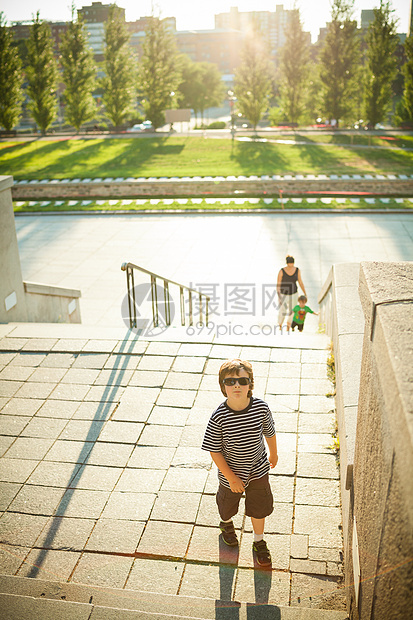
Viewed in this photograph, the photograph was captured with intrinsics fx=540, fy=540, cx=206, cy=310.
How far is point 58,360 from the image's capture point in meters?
6.38

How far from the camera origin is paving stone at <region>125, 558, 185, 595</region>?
11.6 ft

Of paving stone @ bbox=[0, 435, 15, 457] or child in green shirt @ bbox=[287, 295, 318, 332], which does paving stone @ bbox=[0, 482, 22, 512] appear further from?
child in green shirt @ bbox=[287, 295, 318, 332]

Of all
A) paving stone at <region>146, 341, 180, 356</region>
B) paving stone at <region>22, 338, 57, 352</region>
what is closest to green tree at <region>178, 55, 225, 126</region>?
paving stone at <region>22, 338, 57, 352</region>

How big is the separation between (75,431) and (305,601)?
262 cm

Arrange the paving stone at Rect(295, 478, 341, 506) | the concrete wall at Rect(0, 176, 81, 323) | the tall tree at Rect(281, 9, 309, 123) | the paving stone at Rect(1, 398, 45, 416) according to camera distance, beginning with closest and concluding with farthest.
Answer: the paving stone at Rect(295, 478, 341, 506) < the paving stone at Rect(1, 398, 45, 416) < the concrete wall at Rect(0, 176, 81, 323) < the tall tree at Rect(281, 9, 309, 123)

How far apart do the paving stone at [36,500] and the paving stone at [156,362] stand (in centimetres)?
200

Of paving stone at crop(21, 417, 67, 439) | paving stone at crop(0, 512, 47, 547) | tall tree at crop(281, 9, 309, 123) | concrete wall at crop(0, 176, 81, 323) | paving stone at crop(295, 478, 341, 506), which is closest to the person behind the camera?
paving stone at crop(0, 512, 47, 547)

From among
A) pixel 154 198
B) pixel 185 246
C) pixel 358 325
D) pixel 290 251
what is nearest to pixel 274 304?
pixel 290 251

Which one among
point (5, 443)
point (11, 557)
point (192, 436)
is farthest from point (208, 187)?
point (11, 557)

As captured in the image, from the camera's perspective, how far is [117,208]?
20859mm

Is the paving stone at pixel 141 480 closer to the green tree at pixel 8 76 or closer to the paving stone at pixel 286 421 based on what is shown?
the paving stone at pixel 286 421

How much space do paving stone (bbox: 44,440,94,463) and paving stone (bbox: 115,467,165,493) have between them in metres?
0.46

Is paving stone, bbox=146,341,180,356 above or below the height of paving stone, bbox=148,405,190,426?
above

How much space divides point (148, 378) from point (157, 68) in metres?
34.3
